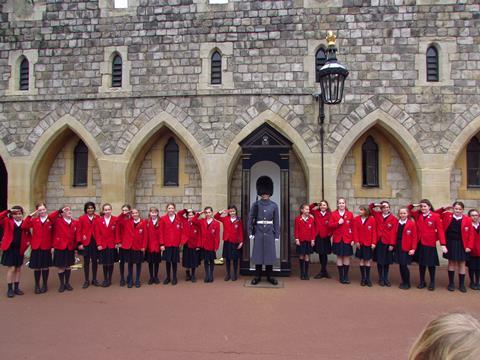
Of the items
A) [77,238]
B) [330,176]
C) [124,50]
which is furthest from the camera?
[124,50]

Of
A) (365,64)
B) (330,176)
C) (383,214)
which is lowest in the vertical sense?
(383,214)

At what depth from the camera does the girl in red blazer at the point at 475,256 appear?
704cm

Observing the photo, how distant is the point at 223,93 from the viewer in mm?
9883

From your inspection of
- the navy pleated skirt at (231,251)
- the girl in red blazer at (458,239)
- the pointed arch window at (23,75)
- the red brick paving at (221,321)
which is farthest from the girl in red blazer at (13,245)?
the girl in red blazer at (458,239)

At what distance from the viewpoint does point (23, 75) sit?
1073cm

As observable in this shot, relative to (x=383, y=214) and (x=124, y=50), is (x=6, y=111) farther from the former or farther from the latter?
(x=383, y=214)

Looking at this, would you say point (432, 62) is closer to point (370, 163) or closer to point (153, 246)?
point (370, 163)

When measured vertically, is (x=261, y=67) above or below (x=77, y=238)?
above

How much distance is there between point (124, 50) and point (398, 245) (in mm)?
8273

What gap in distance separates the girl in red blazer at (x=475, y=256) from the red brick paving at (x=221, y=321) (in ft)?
1.84

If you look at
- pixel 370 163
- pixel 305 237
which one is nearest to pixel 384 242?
pixel 305 237

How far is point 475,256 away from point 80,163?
9923mm

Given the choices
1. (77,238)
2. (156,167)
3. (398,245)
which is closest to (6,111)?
(156,167)

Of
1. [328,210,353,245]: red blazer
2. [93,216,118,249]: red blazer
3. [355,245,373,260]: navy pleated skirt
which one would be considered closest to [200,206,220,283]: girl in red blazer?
[93,216,118,249]: red blazer
